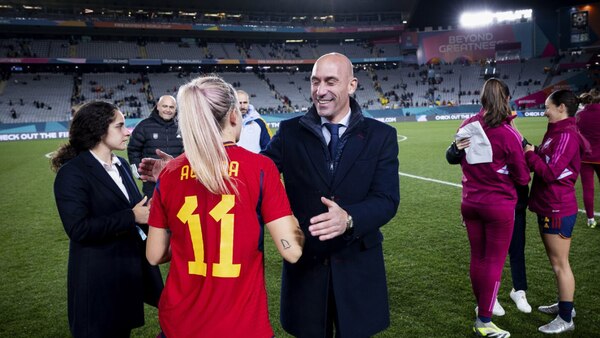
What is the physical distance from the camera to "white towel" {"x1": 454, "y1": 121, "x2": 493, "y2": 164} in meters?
3.34

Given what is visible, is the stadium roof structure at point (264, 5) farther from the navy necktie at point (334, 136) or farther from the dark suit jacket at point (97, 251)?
the navy necktie at point (334, 136)

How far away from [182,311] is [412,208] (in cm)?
718

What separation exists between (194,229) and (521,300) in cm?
370

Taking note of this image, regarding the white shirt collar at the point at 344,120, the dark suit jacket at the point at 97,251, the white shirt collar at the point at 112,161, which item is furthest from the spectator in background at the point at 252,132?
the white shirt collar at the point at 344,120

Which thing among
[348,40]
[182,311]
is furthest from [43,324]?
[348,40]

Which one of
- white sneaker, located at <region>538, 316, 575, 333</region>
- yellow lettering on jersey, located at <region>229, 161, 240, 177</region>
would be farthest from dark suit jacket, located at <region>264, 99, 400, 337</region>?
white sneaker, located at <region>538, 316, 575, 333</region>

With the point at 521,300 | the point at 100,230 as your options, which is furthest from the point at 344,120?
the point at 521,300

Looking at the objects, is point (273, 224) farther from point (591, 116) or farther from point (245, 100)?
point (591, 116)

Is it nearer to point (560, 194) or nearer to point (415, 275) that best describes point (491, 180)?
point (560, 194)

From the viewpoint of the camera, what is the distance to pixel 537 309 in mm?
4102

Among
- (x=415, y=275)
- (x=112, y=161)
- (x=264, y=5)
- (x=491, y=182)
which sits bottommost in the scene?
Answer: (x=415, y=275)

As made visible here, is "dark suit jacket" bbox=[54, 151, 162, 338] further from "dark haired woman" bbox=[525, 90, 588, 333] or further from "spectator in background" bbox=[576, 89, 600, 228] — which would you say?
"spectator in background" bbox=[576, 89, 600, 228]

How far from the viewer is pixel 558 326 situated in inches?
143

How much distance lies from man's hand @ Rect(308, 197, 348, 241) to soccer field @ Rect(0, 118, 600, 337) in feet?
7.64
